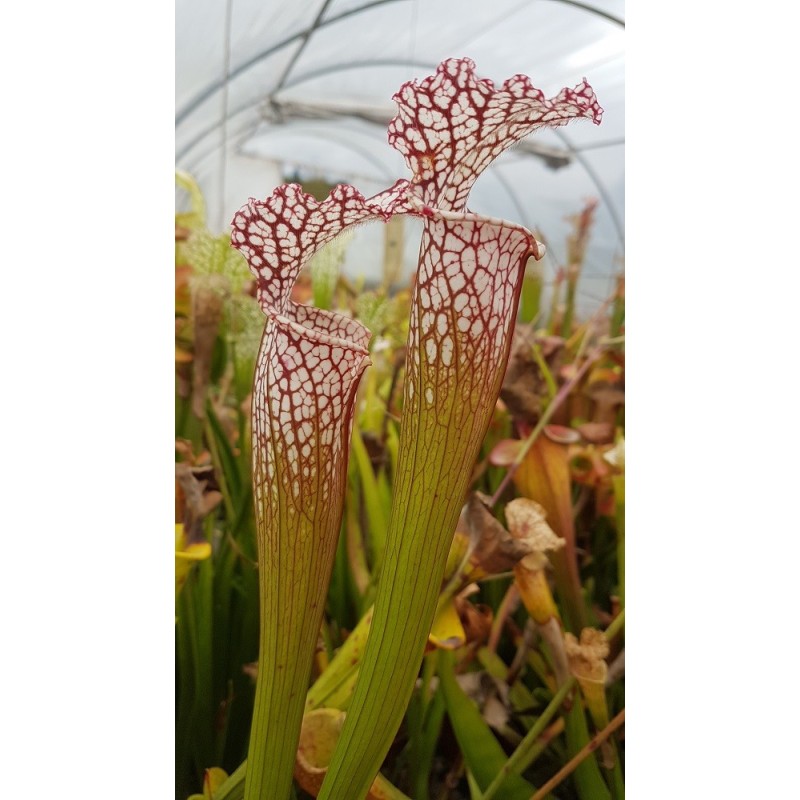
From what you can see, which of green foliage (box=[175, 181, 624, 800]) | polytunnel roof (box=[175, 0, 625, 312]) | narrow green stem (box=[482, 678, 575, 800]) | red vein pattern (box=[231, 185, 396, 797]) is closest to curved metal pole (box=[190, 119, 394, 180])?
polytunnel roof (box=[175, 0, 625, 312])

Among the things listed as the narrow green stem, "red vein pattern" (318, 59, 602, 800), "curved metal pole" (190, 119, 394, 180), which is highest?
"curved metal pole" (190, 119, 394, 180)

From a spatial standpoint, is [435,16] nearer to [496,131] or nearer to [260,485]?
[496,131]

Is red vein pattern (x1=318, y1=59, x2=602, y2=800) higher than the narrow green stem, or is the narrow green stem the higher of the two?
red vein pattern (x1=318, y1=59, x2=602, y2=800)

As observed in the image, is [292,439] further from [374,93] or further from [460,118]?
[374,93]

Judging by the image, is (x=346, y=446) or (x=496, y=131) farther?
(x=346, y=446)

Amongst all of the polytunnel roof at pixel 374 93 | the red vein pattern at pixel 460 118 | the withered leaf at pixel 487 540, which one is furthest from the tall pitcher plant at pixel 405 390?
the polytunnel roof at pixel 374 93

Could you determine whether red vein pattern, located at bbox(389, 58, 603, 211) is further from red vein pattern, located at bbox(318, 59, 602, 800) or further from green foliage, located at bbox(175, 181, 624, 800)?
green foliage, located at bbox(175, 181, 624, 800)
